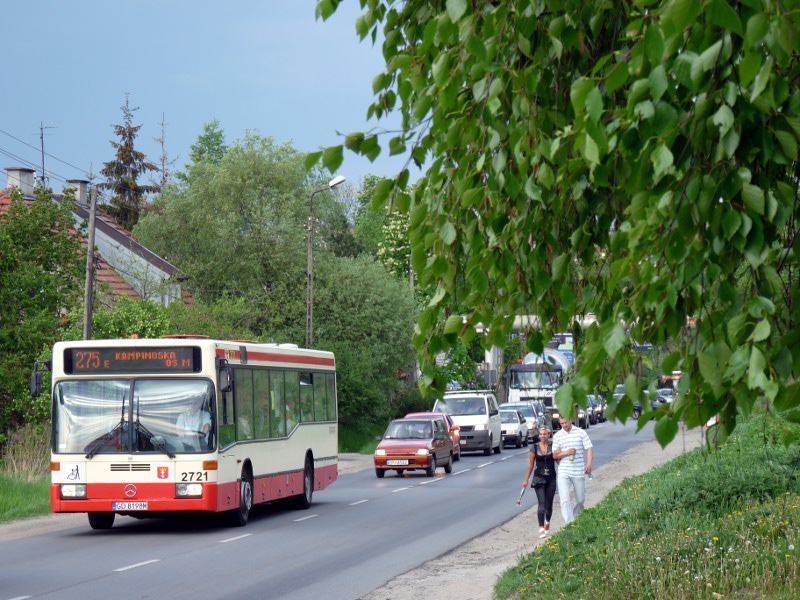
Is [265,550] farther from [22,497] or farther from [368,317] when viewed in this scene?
[368,317]

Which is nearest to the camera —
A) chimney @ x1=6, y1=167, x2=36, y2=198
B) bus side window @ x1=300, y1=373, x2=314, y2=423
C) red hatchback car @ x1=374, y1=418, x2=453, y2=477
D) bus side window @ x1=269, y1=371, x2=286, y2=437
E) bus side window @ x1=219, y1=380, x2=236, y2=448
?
bus side window @ x1=219, y1=380, x2=236, y2=448

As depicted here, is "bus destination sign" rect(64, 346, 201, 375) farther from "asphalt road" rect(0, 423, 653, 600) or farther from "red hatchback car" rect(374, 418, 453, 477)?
"red hatchback car" rect(374, 418, 453, 477)

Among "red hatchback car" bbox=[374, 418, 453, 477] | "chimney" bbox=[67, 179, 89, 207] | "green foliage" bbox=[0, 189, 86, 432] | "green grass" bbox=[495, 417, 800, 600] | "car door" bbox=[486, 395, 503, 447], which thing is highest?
"chimney" bbox=[67, 179, 89, 207]

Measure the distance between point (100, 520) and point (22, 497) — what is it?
4263mm

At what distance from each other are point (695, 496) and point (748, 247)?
1054 cm

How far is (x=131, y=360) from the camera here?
63.4ft

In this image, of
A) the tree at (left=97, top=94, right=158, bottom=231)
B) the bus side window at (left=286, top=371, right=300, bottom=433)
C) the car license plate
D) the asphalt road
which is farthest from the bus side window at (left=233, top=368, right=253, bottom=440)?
the tree at (left=97, top=94, right=158, bottom=231)

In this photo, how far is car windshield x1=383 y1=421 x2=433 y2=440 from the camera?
34.9 metres

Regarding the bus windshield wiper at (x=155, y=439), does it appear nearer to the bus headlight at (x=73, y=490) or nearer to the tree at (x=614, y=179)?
the bus headlight at (x=73, y=490)

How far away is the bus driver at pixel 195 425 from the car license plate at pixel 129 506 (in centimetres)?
112

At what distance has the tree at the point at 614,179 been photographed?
12.4 feet

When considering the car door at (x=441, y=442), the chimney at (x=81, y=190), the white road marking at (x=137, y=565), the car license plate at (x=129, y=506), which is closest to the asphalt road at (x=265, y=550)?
the white road marking at (x=137, y=565)

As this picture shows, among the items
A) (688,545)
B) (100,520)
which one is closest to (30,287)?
(100,520)

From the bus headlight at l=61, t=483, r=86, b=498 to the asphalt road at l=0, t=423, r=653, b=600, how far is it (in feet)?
2.28
